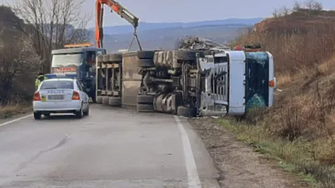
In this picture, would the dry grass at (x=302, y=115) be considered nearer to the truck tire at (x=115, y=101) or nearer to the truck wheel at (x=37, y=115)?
the truck tire at (x=115, y=101)

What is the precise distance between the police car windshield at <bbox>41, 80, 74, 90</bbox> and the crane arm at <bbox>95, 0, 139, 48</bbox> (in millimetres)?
12148

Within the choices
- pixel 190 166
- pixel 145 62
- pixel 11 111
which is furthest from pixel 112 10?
pixel 190 166

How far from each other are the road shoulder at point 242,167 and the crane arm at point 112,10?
67.0 feet

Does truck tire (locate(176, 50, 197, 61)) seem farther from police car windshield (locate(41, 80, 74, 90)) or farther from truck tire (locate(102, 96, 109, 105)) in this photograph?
truck tire (locate(102, 96, 109, 105))

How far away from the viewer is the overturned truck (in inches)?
843

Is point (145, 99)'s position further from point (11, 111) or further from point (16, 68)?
point (16, 68)

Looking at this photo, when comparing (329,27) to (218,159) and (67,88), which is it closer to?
(67,88)

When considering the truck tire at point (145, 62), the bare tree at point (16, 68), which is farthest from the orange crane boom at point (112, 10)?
the truck tire at point (145, 62)

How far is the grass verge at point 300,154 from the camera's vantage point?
980 centimetres

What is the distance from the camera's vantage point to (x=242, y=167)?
36.3ft

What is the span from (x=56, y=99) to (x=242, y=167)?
12.3 meters

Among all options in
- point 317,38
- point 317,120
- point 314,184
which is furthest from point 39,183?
point 317,38

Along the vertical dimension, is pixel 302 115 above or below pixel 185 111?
above

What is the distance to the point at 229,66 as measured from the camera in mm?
21625
